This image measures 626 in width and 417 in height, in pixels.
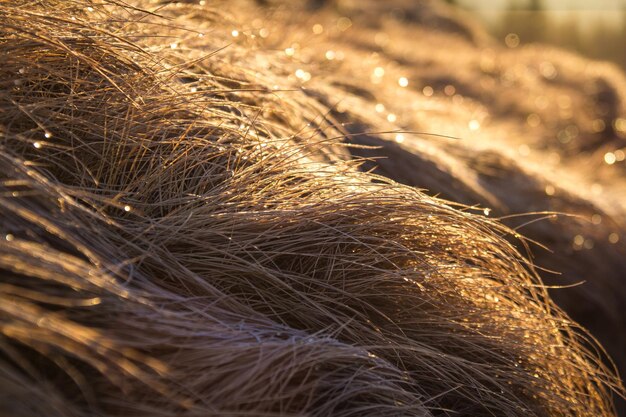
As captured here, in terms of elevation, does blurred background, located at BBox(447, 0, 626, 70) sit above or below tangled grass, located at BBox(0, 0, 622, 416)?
below

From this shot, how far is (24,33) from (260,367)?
948 millimetres

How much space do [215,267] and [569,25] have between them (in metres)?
15.8

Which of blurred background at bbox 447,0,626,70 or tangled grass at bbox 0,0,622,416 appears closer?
tangled grass at bbox 0,0,622,416

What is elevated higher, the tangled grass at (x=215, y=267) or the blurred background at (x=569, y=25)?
the tangled grass at (x=215, y=267)

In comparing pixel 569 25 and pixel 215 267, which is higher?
pixel 215 267

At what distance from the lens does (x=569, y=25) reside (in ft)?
53.0

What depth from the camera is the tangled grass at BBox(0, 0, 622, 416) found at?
4.52ft

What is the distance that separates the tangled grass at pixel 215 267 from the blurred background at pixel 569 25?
41.8ft

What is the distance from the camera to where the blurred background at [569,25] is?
47.7 ft

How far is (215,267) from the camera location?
173 cm

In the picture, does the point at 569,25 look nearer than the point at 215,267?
No

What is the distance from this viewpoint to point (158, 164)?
6.06 ft

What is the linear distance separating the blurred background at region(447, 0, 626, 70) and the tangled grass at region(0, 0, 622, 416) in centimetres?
1275

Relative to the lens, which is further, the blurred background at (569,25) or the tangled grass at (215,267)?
the blurred background at (569,25)
